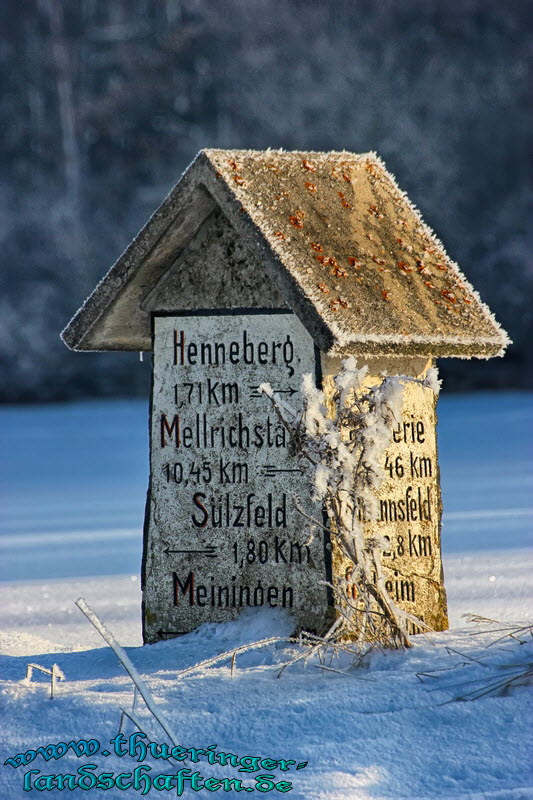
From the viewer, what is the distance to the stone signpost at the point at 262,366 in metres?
5.52

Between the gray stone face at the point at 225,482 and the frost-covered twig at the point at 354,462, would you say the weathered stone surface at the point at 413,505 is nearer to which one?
the gray stone face at the point at 225,482

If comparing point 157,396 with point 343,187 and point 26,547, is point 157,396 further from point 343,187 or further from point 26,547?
point 26,547

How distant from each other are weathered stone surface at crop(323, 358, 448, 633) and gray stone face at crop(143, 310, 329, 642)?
32 centimetres

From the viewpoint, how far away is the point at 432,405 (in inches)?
234

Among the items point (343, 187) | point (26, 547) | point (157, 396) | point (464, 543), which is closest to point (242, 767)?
point (157, 396)

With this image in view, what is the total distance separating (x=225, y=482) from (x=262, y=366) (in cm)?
55

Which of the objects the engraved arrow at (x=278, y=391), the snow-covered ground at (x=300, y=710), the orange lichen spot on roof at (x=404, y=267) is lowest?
the snow-covered ground at (x=300, y=710)

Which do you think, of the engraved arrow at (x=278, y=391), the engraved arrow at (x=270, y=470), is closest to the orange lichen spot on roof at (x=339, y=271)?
the engraved arrow at (x=278, y=391)

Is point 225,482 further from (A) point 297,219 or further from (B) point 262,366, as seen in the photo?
(A) point 297,219

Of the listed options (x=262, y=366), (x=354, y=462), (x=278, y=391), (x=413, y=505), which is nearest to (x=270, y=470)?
(x=278, y=391)

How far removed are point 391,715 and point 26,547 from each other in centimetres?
638

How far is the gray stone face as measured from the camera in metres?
5.57

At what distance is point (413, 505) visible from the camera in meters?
5.77

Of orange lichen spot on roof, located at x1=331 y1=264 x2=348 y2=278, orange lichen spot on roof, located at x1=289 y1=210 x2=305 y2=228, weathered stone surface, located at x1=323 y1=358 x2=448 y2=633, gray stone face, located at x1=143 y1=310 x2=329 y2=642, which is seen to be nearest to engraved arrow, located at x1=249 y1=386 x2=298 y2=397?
gray stone face, located at x1=143 y1=310 x2=329 y2=642
